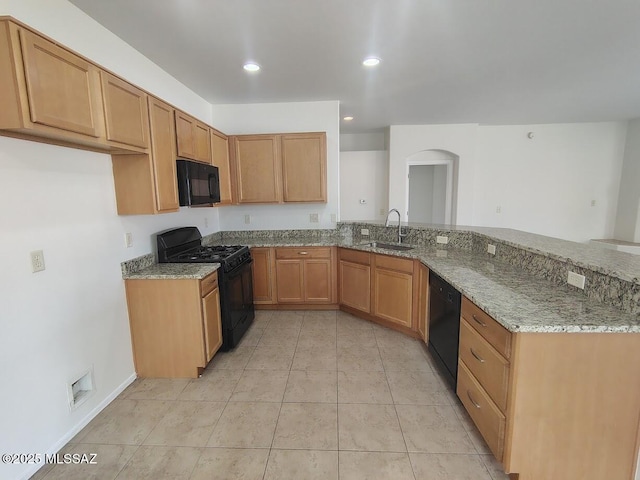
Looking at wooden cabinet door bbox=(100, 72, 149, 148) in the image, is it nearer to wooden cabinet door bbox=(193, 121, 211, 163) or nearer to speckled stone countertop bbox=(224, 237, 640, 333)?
wooden cabinet door bbox=(193, 121, 211, 163)

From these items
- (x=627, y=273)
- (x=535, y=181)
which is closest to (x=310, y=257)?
(x=627, y=273)

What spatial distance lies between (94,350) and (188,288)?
69 cm

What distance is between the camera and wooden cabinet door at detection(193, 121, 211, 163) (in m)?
2.80

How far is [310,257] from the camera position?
11.8ft

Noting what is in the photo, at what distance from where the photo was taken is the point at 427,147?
5066 millimetres

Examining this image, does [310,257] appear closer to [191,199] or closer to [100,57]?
[191,199]

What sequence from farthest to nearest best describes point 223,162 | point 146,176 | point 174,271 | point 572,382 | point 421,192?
Result: point 421,192 → point 223,162 → point 174,271 → point 146,176 → point 572,382

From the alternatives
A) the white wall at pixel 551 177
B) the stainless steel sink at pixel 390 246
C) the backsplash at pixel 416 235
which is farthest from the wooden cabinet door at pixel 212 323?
the white wall at pixel 551 177

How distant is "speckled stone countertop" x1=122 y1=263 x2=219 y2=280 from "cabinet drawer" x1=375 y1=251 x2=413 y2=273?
1.64 metres

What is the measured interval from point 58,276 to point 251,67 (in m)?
2.25

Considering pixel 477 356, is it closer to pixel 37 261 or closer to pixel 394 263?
pixel 394 263

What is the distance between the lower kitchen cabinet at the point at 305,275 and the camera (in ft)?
11.8

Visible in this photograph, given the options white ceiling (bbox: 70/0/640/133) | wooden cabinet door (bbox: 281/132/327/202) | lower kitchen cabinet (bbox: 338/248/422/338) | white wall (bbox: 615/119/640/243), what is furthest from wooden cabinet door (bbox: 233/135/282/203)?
white wall (bbox: 615/119/640/243)

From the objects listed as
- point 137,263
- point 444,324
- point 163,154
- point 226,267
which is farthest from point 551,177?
point 137,263
